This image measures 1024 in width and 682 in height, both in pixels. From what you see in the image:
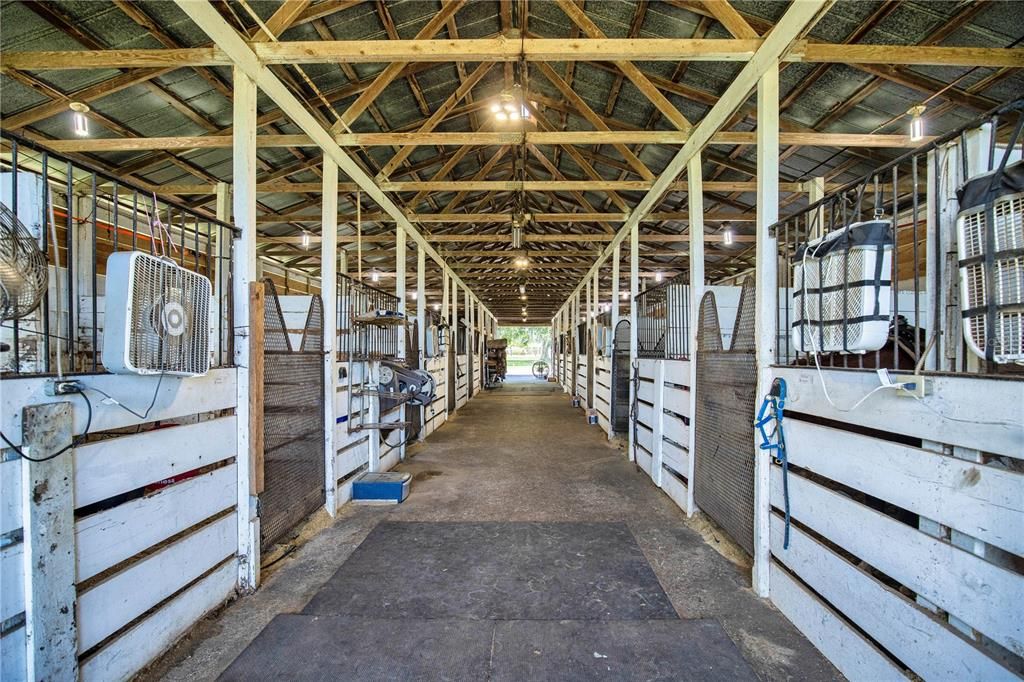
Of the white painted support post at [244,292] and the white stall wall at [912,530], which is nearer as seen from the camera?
the white stall wall at [912,530]

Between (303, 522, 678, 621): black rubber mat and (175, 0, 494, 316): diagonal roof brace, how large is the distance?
10.5 feet

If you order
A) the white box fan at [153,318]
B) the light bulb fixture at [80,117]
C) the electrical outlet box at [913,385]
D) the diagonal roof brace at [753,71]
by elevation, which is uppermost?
the light bulb fixture at [80,117]

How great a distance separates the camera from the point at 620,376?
721cm

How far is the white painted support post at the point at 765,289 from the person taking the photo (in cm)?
251

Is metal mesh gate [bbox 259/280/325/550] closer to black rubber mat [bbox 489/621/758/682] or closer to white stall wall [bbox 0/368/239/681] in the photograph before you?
white stall wall [bbox 0/368/239/681]

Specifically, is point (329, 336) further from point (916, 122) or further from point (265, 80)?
point (916, 122)

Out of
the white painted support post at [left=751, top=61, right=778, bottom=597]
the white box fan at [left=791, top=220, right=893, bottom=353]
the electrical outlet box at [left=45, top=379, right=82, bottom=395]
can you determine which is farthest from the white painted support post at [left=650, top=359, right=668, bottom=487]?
the electrical outlet box at [left=45, top=379, right=82, bottom=395]

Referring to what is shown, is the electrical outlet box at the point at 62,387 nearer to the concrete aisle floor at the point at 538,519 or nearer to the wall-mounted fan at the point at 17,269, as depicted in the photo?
the wall-mounted fan at the point at 17,269

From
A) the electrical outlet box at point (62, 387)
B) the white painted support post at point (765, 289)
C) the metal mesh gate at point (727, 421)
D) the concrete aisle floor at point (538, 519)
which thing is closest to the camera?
the electrical outlet box at point (62, 387)

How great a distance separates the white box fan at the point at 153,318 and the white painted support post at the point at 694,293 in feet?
11.0

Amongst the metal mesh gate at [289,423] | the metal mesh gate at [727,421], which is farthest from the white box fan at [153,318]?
the metal mesh gate at [727,421]

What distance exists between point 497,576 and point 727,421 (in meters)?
1.85

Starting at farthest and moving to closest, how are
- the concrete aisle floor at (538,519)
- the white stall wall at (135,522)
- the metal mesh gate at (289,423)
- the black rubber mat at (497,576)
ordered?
the metal mesh gate at (289,423), the black rubber mat at (497,576), the concrete aisle floor at (538,519), the white stall wall at (135,522)

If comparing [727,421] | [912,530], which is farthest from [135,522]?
[727,421]
